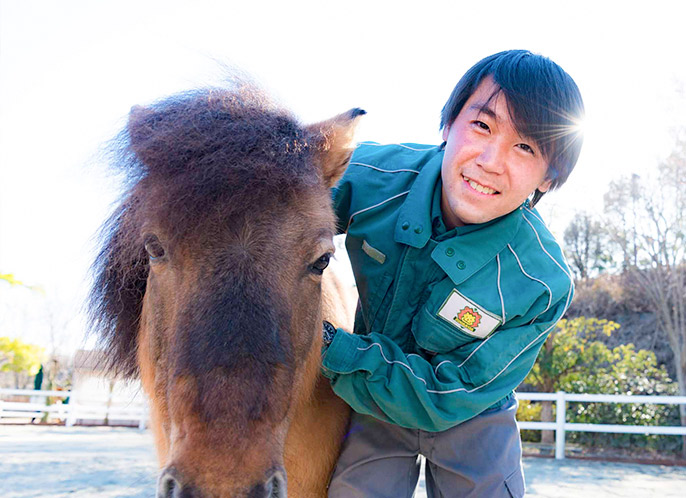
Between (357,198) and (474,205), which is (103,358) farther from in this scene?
(474,205)

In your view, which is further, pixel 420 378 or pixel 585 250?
pixel 585 250

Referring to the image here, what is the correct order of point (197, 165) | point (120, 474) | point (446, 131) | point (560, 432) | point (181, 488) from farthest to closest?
point (560, 432) → point (120, 474) → point (446, 131) → point (197, 165) → point (181, 488)

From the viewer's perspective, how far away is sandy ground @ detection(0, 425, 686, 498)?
685 cm

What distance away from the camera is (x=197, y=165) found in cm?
198

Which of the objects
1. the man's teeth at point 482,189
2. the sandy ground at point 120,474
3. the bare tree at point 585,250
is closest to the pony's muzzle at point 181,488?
the man's teeth at point 482,189

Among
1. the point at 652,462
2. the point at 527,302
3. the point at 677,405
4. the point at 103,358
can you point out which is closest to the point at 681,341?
the point at 677,405

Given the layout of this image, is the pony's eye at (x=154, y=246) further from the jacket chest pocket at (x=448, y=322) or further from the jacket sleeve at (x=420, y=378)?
the jacket chest pocket at (x=448, y=322)

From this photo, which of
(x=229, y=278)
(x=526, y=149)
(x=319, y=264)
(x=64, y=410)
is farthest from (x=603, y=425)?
(x=64, y=410)

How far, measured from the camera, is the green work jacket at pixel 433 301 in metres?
2.28

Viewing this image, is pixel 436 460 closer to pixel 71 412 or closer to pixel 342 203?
pixel 342 203

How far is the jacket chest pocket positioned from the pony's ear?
741 millimetres

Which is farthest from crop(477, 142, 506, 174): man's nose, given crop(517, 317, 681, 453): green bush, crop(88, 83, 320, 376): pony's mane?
crop(517, 317, 681, 453): green bush

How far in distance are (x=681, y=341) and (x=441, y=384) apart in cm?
1535

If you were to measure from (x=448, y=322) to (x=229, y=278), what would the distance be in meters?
1.14
